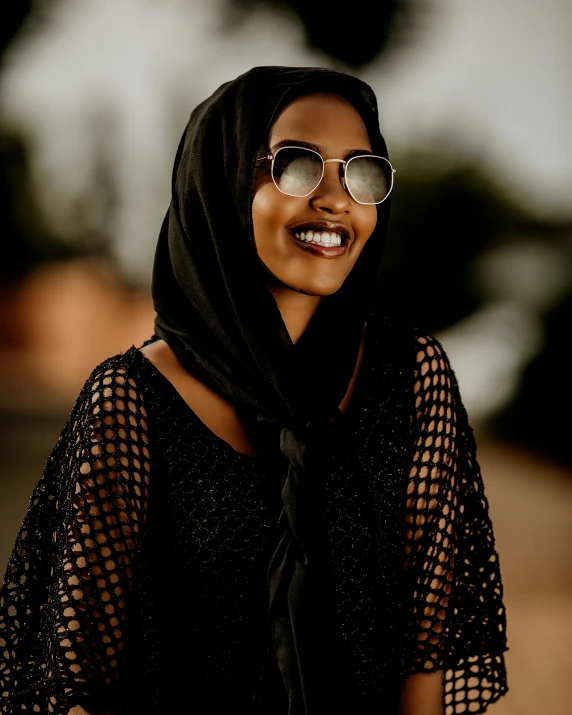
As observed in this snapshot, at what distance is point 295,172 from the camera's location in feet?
4.39

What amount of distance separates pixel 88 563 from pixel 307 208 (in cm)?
69

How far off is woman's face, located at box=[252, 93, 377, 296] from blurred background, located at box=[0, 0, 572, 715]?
1417 mm

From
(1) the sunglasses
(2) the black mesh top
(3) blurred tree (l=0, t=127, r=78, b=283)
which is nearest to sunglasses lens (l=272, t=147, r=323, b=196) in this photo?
(1) the sunglasses

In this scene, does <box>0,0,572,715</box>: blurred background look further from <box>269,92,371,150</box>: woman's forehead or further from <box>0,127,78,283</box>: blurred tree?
<box>269,92,371,150</box>: woman's forehead

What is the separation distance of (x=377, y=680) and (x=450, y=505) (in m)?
0.33

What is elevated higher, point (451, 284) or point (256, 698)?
point (451, 284)

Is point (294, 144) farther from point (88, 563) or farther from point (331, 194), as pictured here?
point (88, 563)

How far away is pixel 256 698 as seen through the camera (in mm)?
1386

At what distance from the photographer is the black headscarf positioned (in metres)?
1.33

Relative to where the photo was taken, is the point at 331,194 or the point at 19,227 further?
the point at 19,227

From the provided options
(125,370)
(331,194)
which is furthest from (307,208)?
(125,370)

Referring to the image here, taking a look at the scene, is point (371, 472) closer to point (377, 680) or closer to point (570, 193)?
point (377, 680)

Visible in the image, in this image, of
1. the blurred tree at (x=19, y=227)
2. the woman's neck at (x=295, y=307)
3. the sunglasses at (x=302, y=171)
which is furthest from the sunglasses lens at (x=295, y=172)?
the blurred tree at (x=19, y=227)

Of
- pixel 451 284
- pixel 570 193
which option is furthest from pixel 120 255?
pixel 570 193
